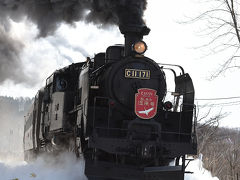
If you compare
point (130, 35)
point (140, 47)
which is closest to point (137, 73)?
point (140, 47)

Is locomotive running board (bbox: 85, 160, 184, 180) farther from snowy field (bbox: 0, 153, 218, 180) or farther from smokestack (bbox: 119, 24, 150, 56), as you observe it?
smokestack (bbox: 119, 24, 150, 56)

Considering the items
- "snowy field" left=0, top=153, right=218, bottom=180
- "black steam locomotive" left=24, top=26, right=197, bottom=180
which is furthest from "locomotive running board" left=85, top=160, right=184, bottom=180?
"snowy field" left=0, top=153, right=218, bottom=180

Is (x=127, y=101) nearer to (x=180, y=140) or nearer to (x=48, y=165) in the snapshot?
(x=180, y=140)

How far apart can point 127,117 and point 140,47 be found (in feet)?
5.28

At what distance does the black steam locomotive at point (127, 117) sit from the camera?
8414 millimetres

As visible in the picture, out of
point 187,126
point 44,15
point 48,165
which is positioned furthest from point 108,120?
point 44,15

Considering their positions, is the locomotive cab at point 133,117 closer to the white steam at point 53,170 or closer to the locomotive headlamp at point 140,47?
the locomotive headlamp at point 140,47

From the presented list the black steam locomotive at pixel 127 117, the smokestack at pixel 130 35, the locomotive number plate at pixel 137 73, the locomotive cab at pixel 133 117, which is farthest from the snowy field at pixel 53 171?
the smokestack at pixel 130 35

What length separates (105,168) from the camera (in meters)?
8.30

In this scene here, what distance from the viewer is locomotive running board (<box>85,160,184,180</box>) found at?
8.24 meters

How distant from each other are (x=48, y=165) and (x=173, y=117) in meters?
3.69

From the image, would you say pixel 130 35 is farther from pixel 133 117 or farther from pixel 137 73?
pixel 133 117

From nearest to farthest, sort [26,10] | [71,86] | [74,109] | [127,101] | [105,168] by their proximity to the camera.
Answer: [105,168] → [127,101] → [74,109] → [71,86] → [26,10]

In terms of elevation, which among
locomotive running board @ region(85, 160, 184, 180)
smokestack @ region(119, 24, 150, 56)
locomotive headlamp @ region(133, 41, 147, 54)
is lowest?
locomotive running board @ region(85, 160, 184, 180)
